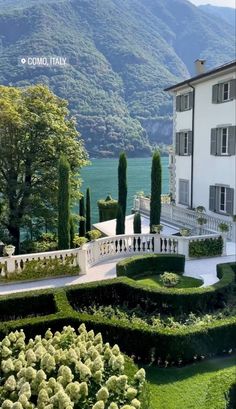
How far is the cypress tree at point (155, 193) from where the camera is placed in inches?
883

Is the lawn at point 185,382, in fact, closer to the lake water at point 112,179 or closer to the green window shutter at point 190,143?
the green window shutter at point 190,143

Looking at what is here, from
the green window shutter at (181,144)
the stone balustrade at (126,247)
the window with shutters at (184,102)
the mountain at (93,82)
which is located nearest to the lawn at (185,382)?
the stone balustrade at (126,247)

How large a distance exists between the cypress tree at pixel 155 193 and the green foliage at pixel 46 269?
24.4 ft

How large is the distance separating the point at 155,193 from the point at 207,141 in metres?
4.59

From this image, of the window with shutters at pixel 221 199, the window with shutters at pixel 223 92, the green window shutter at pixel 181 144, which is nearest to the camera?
the window with shutters at pixel 223 92

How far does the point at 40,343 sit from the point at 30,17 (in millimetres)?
204803

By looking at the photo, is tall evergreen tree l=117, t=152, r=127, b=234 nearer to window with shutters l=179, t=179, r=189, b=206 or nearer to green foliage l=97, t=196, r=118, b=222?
window with shutters l=179, t=179, r=189, b=206

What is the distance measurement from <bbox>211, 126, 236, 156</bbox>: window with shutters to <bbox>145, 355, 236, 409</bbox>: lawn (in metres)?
13.4

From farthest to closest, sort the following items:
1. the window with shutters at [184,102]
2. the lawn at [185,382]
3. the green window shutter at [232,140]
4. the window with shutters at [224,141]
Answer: the window with shutters at [184,102]
the window with shutters at [224,141]
the green window shutter at [232,140]
the lawn at [185,382]

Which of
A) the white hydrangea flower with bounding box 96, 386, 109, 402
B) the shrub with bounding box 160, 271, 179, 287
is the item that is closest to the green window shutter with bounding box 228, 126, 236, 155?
the shrub with bounding box 160, 271, 179, 287

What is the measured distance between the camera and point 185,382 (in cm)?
918

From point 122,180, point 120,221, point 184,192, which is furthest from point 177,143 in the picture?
point 120,221

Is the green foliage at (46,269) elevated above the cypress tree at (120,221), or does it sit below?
below

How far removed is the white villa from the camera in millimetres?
21609
